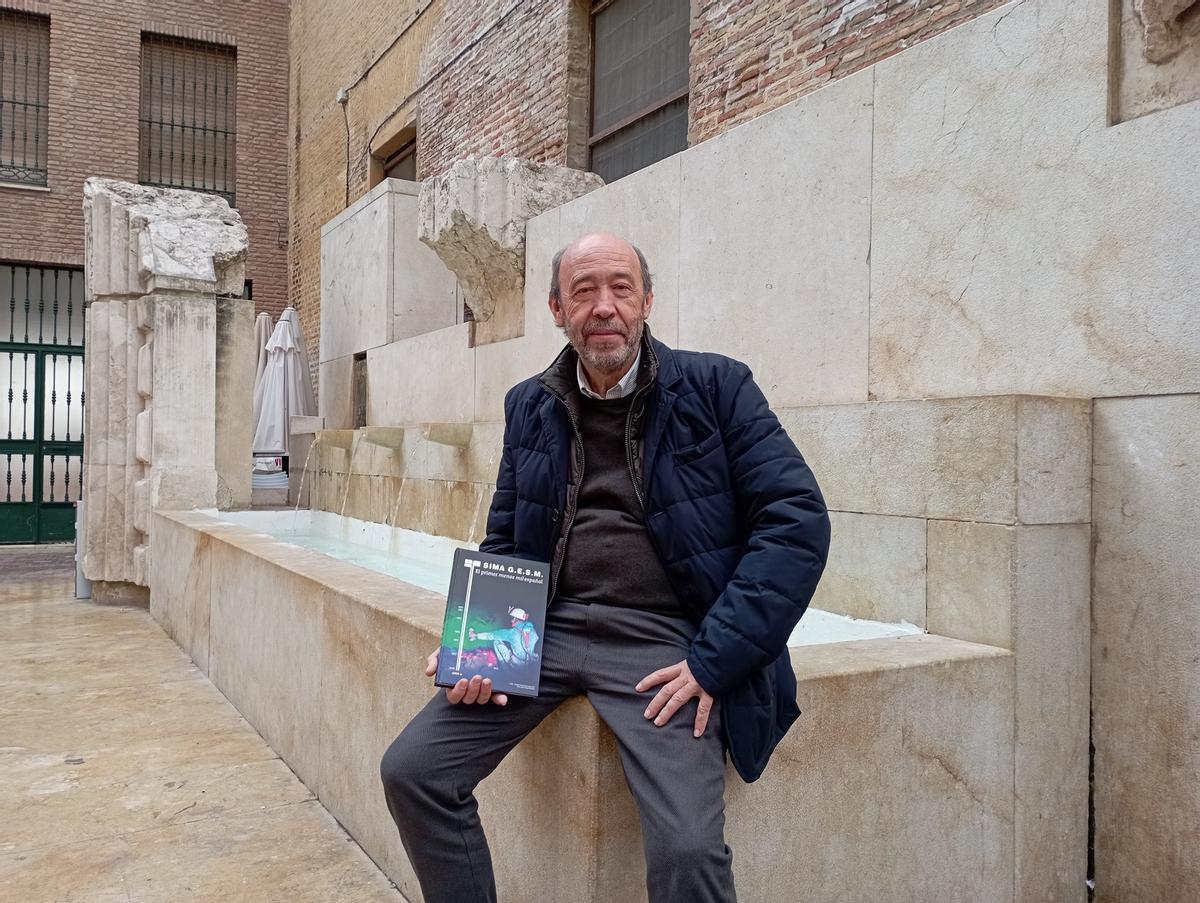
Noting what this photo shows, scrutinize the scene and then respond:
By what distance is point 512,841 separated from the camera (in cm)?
233

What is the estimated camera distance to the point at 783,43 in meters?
6.30

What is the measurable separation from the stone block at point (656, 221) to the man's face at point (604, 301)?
2817 mm

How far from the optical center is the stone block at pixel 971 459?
2.72 metres

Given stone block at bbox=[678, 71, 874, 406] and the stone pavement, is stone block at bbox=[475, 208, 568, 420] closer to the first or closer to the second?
stone block at bbox=[678, 71, 874, 406]

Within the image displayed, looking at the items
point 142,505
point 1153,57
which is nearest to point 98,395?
point 142,505

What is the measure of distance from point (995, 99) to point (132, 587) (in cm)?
710

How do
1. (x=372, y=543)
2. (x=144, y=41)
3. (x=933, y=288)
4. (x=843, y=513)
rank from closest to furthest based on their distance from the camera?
(x=843, y=513), (x=933, y=288), (x=372, y=543), (x=144, y=41)

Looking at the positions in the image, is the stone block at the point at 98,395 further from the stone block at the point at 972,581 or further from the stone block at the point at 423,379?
the stone block at the point at 972,581

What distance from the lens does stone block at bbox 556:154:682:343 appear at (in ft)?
16.9

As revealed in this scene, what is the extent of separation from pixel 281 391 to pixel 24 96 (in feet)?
21.1

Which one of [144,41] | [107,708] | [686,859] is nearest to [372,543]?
[107,708]

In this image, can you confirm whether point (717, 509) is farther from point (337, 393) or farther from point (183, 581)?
point (337, 393)

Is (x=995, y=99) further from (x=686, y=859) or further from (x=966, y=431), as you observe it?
(x=686, y=859)

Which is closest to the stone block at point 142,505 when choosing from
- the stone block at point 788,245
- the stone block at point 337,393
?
the stone block at point 337,393
